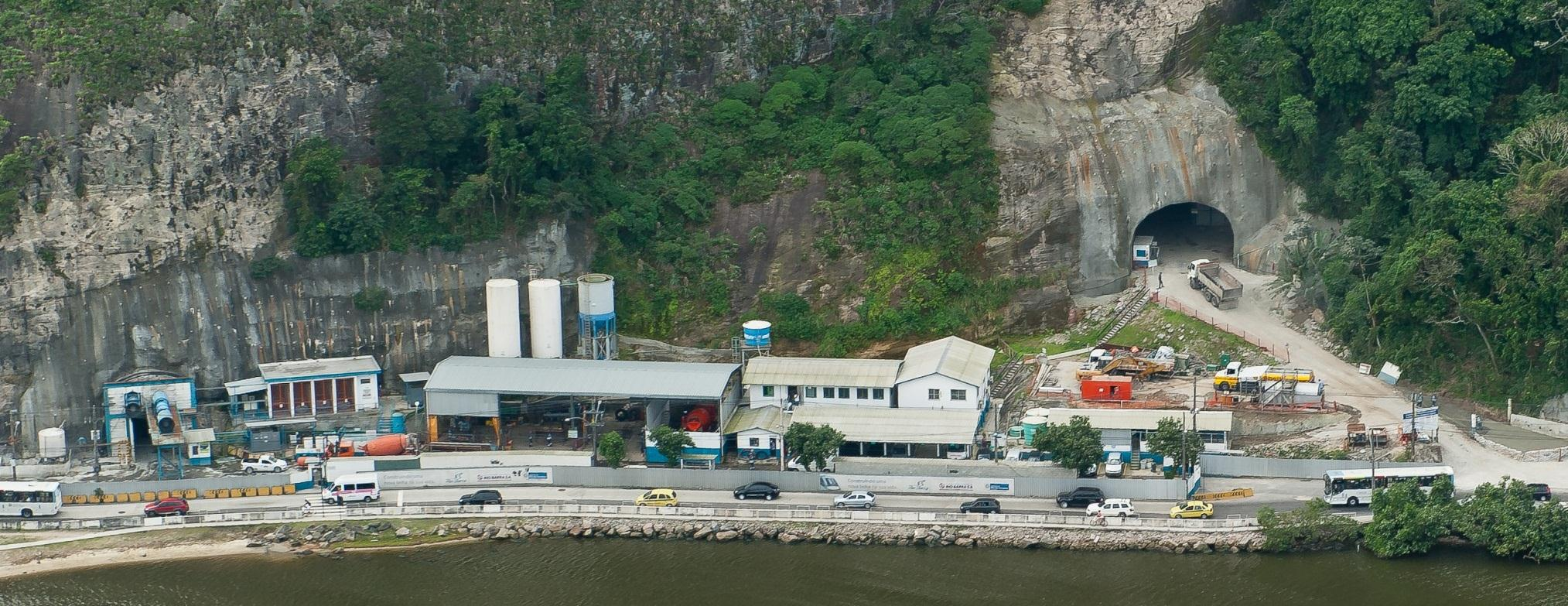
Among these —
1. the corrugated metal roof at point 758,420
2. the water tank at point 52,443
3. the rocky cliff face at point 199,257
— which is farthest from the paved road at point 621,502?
the rocky cliff face at point 199,257

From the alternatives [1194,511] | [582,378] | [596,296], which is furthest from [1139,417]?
[596,296]

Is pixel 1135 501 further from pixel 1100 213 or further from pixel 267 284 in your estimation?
pixel 267 284

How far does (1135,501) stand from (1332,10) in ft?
76.2

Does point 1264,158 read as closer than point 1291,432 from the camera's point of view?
No

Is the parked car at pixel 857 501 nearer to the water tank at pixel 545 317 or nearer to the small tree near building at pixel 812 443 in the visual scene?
the small tree near building at pixel 812 443

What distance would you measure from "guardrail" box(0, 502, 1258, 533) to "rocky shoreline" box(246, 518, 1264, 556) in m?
0.35

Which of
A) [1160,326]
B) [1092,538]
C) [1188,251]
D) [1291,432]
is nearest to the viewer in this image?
[1092,538]

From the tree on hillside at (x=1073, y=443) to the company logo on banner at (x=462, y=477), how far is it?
17309mm

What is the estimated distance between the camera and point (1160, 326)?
314 feet

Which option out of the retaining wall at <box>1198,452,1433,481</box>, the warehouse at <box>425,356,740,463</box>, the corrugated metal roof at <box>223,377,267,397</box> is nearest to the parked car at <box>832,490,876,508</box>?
the warehouse at <box>425,356,740,463</box>

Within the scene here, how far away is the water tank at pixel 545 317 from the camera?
3674 inches

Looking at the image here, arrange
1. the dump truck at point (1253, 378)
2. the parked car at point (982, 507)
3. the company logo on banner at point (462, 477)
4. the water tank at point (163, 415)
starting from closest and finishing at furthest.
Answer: the parked car at point (982, 507)
the company logo on banner at point (462, 477)
the water tank at point (163, 415)
the dump truck at point (1253, 378)

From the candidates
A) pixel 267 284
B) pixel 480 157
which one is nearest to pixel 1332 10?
pixel 480 157

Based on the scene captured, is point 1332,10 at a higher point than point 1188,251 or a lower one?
higher
